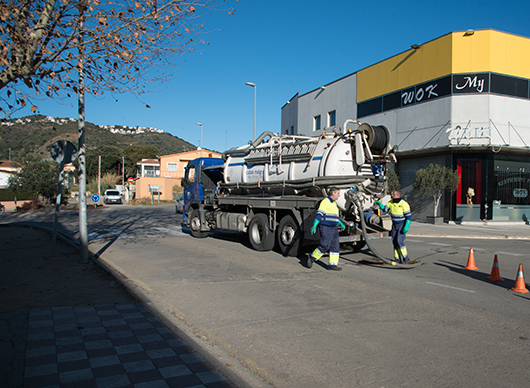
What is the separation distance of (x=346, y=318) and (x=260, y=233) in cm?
682

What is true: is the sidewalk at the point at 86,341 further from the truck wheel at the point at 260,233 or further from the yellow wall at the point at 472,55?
the yellow wall at the point at 472,55

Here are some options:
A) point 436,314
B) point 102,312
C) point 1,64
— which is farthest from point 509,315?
point 1,64

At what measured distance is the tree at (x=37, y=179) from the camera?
32.4 m

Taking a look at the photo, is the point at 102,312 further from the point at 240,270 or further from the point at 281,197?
the point at 281,197

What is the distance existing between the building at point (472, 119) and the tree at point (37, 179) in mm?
23046

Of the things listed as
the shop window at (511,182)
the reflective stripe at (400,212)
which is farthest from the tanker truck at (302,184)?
the shop window at (511,182)

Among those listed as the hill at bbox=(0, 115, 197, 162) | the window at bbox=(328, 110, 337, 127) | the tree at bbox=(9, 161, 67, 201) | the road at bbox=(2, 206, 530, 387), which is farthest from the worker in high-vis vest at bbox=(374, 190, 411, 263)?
the hill at bbox=(0, 115, 197, 162)

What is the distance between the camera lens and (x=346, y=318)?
18.0 feet

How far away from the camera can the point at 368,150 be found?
10062 mm

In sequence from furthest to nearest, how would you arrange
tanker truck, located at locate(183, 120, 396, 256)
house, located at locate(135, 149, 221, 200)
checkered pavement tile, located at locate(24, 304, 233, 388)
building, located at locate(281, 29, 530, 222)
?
1. house, located at locate(135, 149, 221, 200)
2. building, located at locate(281, 29, 530, 222)
3. tanker truck, located at locate(183, 120, 396, 256)
4. checkered pavement tile, located at locate(24, 304, 233, 388)

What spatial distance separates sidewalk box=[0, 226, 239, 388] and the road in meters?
0.41

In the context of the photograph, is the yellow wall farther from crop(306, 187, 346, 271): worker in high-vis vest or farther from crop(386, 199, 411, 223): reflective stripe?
crop(306, 187, 346, 271): worker in high-vis vest

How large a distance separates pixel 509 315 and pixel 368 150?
5.22m

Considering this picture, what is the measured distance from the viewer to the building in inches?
842
